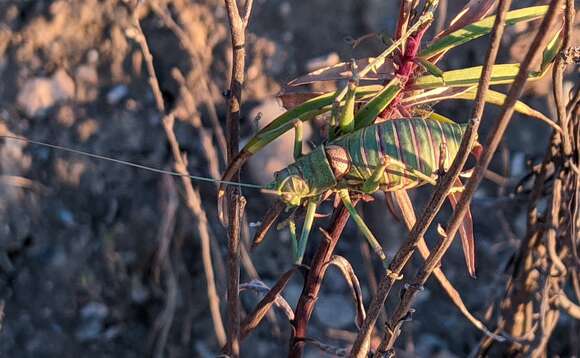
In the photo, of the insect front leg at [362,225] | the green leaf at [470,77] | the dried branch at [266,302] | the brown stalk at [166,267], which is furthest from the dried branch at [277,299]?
the brown stalk at [166,267]

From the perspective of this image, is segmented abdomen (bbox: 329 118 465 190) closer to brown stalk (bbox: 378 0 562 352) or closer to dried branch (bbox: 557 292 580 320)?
brown stalk (bbox: 378 0 562 352)

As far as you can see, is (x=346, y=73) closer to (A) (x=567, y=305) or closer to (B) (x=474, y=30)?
(B) (x=474, y=30)

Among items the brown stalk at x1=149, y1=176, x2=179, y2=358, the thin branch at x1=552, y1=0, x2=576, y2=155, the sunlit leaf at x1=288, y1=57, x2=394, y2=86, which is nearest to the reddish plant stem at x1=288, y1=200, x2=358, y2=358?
the sunlit leaf at x1=288, y1=57, x2=394, y2=86

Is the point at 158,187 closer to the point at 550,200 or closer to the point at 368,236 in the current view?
the point at 550,200

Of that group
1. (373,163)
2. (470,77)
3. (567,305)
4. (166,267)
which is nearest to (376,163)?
(373,163)

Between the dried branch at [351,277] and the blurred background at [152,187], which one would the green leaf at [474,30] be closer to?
the dried branch at [351,277]

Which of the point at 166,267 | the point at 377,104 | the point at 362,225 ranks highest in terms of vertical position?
the point at 377,104

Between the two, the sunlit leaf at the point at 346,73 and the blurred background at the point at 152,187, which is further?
the blurred background at the point at 152,187
